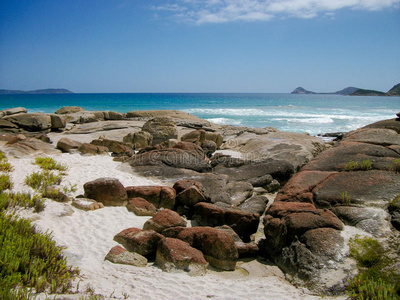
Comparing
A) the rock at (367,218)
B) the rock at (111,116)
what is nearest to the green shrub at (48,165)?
the rock at (367,218)

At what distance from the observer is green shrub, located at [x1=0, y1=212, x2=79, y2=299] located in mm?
3355

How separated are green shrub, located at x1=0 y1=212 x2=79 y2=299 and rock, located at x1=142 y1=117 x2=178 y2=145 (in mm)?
11703

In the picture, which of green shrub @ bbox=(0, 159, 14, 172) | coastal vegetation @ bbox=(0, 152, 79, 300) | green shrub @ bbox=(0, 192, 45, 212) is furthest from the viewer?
green shrub @ bbox=(0, 159, 14, 172)

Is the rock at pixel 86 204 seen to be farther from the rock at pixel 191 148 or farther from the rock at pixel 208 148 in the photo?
the rock at pixel 208 148

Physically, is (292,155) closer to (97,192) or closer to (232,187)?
(232,187)

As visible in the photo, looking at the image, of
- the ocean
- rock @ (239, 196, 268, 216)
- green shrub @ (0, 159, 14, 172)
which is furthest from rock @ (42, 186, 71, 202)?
the ocean

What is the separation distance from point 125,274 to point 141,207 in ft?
8.87

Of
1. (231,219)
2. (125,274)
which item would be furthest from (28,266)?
(231,219)

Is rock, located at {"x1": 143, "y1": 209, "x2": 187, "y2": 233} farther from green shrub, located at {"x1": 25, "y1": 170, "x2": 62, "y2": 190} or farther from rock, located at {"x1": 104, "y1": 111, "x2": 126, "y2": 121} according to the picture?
rock, located at {"x1": 104, "y1": 111, "x2": 126, "y2": 121}

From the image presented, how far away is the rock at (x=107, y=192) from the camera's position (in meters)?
7.41

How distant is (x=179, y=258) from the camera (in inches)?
192

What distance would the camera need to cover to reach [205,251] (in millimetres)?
5328

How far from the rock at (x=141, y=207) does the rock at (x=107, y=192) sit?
280 mm

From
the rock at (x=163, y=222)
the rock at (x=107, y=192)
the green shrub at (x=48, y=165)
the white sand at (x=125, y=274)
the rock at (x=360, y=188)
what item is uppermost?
the rock at (x=360, y=188)
